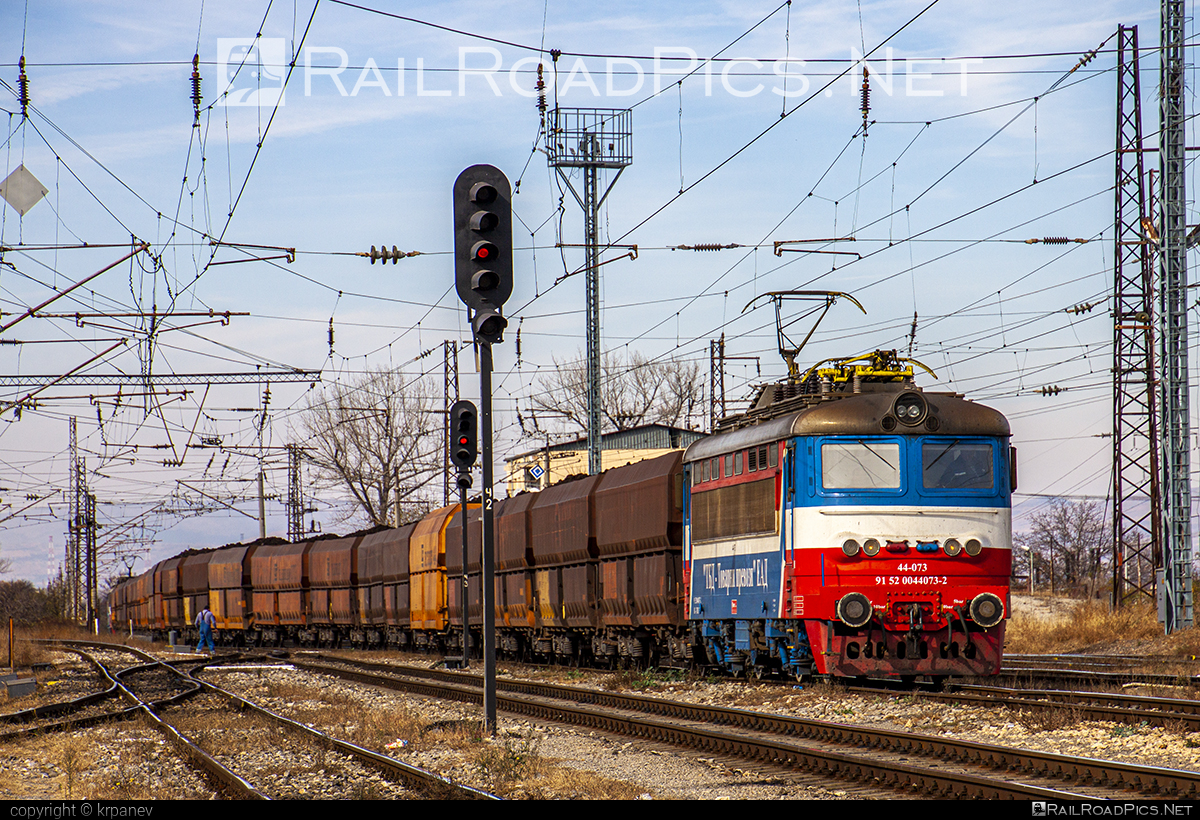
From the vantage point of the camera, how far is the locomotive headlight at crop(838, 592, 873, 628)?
15.6 m

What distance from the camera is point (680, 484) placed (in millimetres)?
21250

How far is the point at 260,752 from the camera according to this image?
13.9m

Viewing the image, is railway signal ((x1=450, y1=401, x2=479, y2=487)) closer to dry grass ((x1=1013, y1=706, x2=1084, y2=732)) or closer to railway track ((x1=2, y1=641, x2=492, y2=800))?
railway track ((x1=2, y1=641, x2=492, y2=800))

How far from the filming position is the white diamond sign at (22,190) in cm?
1903

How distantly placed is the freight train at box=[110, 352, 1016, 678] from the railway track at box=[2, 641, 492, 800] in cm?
612

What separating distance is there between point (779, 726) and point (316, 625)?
34226mm

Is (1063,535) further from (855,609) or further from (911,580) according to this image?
(855,609)

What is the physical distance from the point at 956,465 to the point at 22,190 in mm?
13979

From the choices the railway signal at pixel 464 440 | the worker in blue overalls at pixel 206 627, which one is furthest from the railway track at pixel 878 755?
the worker in blue overalls at pixel 206 627

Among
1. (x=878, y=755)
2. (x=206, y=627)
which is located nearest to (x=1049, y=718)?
(x=878, y=755)

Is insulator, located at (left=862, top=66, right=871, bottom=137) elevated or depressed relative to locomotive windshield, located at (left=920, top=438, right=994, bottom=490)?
elevated

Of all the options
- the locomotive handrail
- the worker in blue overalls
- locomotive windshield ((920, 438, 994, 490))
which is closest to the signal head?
the locomotive handrail
